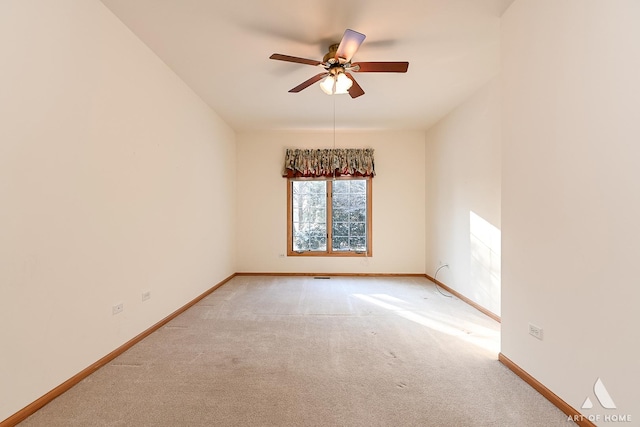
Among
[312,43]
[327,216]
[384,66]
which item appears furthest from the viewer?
[327,216]

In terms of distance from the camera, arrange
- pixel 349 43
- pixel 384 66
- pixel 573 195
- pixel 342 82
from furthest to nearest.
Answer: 1. pixel 342 82
2. pixel 384 66
3. pixel 349 43
4. pixel 573 195

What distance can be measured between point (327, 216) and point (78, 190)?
4039 mm

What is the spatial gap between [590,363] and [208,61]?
3.76m

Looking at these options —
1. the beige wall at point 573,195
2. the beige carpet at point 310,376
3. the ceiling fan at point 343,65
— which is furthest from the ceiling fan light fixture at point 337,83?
the beige carpet at point 310,376

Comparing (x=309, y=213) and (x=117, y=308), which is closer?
(x=117, y=308)

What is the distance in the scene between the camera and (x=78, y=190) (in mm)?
1952

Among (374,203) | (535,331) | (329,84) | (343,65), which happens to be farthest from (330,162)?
(535,331)

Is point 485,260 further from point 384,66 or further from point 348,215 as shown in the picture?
point 348,215

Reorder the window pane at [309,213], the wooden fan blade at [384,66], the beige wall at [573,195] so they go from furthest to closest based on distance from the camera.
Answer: the window pane at [309,213] < the wooden fan blade at [384,66] < the beige wall at [573,195]

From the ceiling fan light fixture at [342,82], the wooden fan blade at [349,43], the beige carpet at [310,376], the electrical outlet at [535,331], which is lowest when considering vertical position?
the beige carpet at [310,376]

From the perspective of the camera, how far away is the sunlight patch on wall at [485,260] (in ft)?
10.5

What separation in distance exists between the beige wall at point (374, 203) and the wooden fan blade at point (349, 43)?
309 centimetres

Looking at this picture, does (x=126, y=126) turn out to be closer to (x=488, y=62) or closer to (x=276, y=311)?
(x=276, y=311)

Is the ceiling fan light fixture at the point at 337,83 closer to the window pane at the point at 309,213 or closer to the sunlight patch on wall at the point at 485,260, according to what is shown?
the sunlight patch on wall at the point at 485,260
